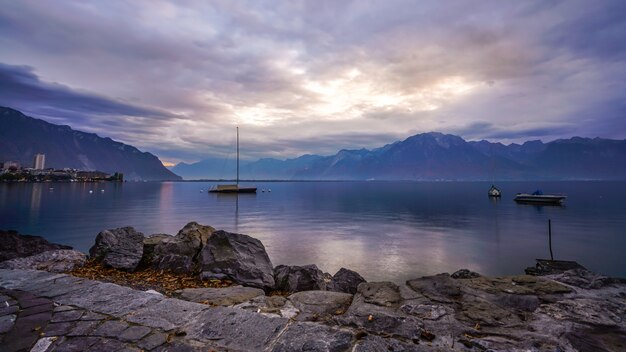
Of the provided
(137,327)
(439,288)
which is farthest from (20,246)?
(439,288)

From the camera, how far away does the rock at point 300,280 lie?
1044cm

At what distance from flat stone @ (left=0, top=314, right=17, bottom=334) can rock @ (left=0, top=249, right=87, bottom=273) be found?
631 cm

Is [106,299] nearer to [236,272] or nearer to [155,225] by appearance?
[236,272]

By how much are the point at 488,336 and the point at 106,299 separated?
6.37m

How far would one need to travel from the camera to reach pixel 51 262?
10.1 metres

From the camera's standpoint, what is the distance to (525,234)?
36719mm

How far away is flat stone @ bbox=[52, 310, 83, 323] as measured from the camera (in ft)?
14.6

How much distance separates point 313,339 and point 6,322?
4.42 metres

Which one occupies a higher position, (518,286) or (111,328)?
(111,328)

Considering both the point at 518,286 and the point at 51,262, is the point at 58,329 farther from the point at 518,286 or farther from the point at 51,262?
the point at 518,286

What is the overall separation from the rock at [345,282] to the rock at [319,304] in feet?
15.8

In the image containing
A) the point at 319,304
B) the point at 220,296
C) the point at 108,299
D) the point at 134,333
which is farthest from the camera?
the point at 220,296

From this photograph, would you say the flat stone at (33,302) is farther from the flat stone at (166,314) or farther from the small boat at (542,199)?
the small boat at (542,199)

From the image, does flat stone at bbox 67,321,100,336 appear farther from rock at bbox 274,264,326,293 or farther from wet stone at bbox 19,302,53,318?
rock at bbox 274,264,326,293
